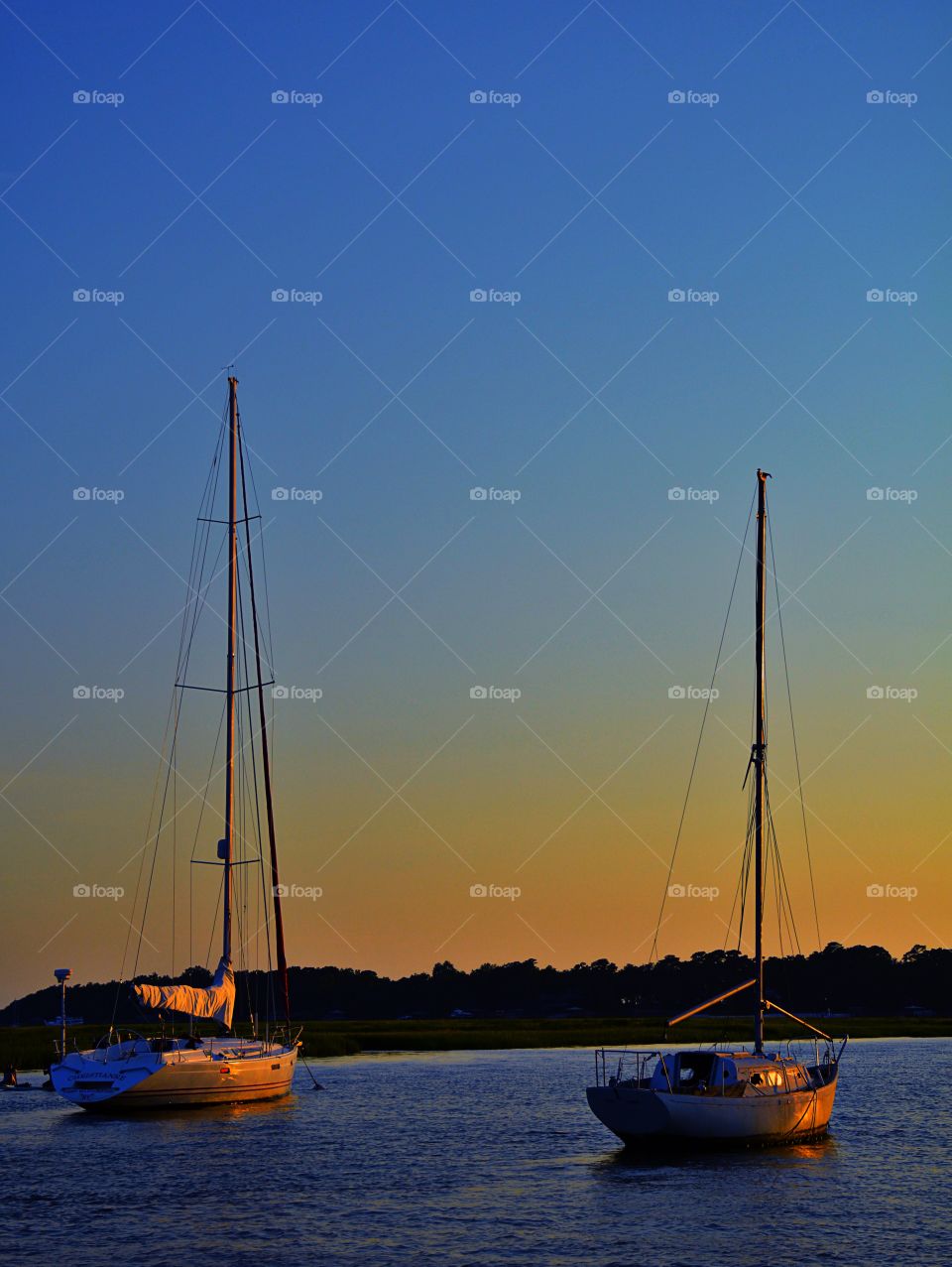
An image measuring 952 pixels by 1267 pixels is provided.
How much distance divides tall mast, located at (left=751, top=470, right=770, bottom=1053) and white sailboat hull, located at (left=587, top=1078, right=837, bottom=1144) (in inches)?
102

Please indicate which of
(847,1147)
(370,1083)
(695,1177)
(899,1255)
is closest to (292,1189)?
(695,1177)

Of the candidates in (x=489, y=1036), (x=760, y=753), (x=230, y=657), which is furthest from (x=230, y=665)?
(x=489, y=1036)

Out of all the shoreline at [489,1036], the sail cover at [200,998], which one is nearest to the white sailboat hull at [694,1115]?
the sail cover at [200,998]

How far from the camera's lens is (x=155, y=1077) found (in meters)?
64.5

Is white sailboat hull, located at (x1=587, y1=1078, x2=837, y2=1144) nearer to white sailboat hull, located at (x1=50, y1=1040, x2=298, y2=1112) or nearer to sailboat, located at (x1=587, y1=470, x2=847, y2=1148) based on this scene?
sailboat, located at (x1=587, y1=470, x2=847, y2=1148)

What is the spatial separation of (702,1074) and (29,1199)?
2389 cm

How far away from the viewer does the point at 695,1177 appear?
170 feet

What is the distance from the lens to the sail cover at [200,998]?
223 feet

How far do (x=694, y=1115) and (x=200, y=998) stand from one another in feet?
85.8

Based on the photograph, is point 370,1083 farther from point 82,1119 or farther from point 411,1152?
point 411,1152

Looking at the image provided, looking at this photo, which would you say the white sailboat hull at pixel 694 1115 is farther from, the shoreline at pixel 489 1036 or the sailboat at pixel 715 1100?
the shoreline at pixel 489 1036

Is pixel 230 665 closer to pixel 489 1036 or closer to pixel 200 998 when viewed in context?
pixel 200 998

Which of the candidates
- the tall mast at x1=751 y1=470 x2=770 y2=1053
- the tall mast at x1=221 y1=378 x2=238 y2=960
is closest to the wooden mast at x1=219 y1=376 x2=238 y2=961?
the tall mast at x1=221 y1=378 x2=238 y2=960

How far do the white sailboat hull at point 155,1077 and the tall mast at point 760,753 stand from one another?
23416 millimetres
